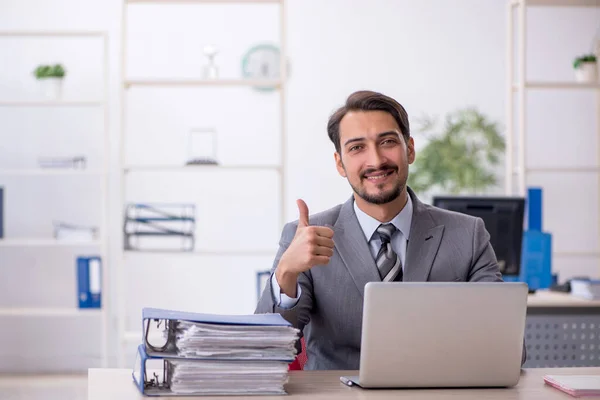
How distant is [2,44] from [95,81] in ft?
2.28

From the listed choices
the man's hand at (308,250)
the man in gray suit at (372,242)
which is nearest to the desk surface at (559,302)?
the man in gray suit at (372,242)

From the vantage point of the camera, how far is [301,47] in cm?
609

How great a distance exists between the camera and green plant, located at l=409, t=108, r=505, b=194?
5840 millimetres

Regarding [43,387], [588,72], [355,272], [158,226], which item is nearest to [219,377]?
[355,272]

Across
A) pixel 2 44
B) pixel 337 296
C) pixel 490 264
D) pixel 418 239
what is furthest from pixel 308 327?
pixel 2 44

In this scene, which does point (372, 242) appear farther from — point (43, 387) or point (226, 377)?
point (43, 387)

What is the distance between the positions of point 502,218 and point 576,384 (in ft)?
7.56

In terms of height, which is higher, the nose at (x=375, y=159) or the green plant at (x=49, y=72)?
the green plant at (x=49, y=72)

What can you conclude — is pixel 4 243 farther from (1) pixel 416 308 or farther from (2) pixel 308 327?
(1) pixel 416 308

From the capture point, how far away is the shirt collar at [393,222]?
240cm

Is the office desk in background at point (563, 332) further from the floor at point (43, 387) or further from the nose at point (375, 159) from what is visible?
the floor at point (43, 387)

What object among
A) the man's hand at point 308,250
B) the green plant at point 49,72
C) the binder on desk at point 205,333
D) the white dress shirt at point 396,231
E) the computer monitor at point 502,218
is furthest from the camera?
the green plant at point 49,72

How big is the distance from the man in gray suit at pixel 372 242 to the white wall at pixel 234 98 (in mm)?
3415

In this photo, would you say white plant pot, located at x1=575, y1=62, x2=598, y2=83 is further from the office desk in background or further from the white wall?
the office desk in background
